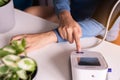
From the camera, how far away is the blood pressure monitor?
Result: 57 centimetres

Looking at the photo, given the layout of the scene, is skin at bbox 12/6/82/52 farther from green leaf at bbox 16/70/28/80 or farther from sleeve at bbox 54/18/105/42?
→ green leaf at bbox 16/70/28/80

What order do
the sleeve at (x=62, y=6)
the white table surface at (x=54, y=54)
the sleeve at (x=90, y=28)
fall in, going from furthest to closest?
the sleeve at (x=62, y=6)
the sleeve at (x=90, y=28)
the white table surface at (x=54, y=54)

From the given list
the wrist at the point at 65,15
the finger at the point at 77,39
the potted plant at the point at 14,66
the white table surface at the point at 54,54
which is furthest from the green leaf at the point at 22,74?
the wrist at the point at 65,15

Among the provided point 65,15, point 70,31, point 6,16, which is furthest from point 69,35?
point 6,16

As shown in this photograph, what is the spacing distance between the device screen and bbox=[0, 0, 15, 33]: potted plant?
31 centimetres

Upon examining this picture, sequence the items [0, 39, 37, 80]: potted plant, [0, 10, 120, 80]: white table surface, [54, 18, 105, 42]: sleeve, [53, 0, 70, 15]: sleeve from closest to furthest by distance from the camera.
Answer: [0, 39, 37, 80]: potted plant → [0, 10, 120, 80]: white table surface → [54, 18, 105, 42]: sleeve → [53, 0, 70, 15]: sleeve

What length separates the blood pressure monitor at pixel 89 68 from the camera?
22.5 inches

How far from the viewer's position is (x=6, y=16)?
2.55 feet

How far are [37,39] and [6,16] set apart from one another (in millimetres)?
134

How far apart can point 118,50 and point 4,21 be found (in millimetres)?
393

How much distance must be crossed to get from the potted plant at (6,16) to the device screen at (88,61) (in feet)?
1.02

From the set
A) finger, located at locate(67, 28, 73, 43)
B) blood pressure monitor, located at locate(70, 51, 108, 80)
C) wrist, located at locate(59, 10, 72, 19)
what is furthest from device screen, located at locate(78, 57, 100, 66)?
wrist, located at locate(59, 10, 72, 19)

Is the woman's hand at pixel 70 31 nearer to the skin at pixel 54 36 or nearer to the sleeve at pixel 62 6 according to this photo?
the skin at pixel 54 36

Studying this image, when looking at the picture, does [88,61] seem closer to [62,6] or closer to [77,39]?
[77,39]
